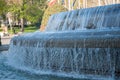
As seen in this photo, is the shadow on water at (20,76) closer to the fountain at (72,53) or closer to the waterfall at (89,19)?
the fountain at (72,53)

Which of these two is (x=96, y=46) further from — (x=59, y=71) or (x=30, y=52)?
(x=30, y=52)

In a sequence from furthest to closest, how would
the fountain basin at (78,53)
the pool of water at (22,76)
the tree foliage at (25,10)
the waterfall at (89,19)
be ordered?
1. the tree foliage at (25,10)
2. the waterfall at (89,19)
3. the pool of water at (22,76)
4. the fountain basin at (78,53)

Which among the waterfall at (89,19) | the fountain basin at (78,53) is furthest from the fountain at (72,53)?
the waterfall at (89,19)

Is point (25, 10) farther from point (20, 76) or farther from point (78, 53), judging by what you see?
point (78, 53)

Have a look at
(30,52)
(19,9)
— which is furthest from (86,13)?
(19,9)

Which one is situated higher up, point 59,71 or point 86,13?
point 86,13

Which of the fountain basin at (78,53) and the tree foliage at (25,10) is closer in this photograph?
the fountain basin at (78,53)

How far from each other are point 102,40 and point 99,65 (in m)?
0.72

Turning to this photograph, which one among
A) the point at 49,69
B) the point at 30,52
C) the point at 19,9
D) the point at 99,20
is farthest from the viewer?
the point at 19,9

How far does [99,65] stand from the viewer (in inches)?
375

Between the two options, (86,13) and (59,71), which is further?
(86,13)

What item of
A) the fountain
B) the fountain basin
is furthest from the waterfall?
the fountain basin

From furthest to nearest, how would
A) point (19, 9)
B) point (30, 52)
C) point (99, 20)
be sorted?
1. point (19, 9)
2. point (99, 20)
3. point (30, 52)

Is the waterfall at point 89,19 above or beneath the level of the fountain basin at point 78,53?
above
